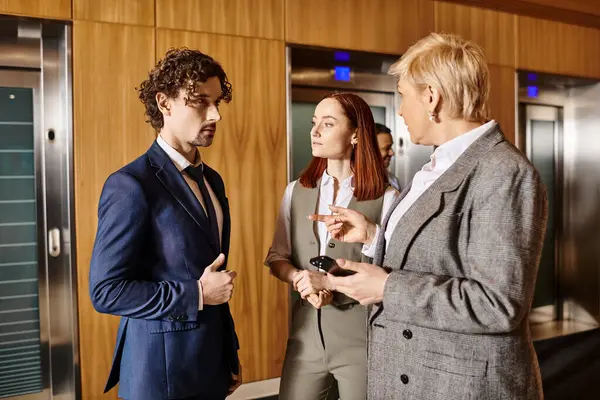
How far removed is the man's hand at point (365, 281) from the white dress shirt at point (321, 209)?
779mm

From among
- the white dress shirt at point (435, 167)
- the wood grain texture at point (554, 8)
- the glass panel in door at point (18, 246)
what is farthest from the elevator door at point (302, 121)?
the white dress shirt at point (435, 167)

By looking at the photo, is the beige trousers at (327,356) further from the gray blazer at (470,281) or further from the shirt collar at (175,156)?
the shirt collar at (175,156)

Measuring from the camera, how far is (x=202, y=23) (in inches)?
142

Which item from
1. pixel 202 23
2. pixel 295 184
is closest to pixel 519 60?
pixel 202 23

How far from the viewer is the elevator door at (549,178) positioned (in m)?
5.63

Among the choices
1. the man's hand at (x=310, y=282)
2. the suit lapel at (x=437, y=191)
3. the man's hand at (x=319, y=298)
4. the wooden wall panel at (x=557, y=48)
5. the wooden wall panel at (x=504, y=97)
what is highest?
the wooden wall panel at (x=557, y=48)

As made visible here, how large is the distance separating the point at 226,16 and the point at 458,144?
2.67 metres

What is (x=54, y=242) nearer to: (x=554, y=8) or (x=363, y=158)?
(x=363, y=158)

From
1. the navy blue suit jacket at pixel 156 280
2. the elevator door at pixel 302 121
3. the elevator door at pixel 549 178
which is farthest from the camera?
the elevator door at pixel 549 178

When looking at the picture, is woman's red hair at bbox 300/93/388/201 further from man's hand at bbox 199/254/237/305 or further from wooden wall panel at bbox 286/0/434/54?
wooden wall panel at bbox 286/0/434/54

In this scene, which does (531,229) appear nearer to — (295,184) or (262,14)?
(295,184)

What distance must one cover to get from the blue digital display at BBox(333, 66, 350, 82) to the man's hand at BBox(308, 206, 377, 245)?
9.02 ft

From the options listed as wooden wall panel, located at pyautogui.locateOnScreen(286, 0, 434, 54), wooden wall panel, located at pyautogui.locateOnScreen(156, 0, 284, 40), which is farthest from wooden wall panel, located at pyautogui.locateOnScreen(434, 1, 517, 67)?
wooden wall panel, located at pyautogui.locateOnScreen(156, 0, 284, 40)

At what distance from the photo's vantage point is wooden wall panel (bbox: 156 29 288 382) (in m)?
3.74
